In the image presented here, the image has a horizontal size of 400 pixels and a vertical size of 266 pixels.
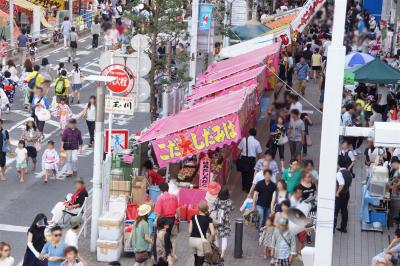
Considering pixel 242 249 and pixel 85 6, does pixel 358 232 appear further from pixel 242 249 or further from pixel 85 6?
pixel 85 6

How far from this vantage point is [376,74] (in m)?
24.8

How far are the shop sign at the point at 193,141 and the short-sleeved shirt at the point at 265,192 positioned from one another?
1651mm

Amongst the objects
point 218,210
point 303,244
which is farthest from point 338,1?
point 303,244

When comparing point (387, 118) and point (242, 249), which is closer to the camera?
point (242, 249)

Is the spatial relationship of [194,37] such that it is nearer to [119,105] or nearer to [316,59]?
[316,59]

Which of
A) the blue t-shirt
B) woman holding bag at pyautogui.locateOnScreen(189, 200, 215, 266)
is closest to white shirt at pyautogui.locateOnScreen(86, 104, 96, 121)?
woman holding bag at pyautogui.locateOnScreen(189, 200, 215, 266)

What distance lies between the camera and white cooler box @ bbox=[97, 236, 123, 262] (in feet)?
52.2

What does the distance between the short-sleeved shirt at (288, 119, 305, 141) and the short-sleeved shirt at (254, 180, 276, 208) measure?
518 cm

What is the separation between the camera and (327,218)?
9586 mm

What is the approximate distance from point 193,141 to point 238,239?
265 centimetres

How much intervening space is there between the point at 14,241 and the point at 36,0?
30.0m

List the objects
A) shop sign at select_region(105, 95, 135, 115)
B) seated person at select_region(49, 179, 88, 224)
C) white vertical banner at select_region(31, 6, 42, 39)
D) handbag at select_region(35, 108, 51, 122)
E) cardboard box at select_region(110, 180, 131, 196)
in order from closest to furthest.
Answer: seated person at select_region(49, 179, 88, 224) → shop sign at select_region(105, 95, 135, 115) → cardboard box at select_region(110, 180, 131, 196) → handbag at select_region(35, 108, 51, 122) → white vertical banner at select_region(31, 6, 42, 39)

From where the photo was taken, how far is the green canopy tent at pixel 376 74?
2456cm

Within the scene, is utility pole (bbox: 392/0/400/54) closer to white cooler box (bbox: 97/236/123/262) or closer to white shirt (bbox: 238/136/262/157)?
white shirt (bbox: 238/136/262/157)
